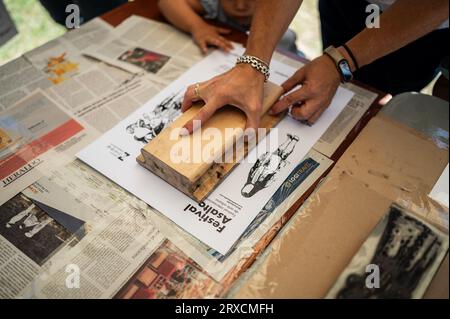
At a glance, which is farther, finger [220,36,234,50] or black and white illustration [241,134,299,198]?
finger [220,36,234,50]

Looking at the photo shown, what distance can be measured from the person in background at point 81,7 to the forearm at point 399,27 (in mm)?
807

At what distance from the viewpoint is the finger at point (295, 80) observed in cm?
67

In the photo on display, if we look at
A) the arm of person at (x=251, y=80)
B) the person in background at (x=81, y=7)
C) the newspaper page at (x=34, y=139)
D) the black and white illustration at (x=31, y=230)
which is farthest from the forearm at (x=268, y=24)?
the person in background at (x=81, y=7)

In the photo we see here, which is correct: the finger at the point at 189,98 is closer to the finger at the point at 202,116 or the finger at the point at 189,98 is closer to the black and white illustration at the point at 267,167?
the finger at the point at 202,116

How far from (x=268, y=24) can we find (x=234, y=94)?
0.19 meters

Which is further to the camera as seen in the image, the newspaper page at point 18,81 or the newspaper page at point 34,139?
the newspaper page at point 18,81

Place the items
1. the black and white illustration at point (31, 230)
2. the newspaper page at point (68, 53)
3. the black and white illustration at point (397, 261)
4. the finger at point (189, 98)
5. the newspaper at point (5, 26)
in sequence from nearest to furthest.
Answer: the black and white illustration at point (397, 261), the black and white illustration at point (31, 230), the finger at point (189, 98), the newspaper page at point (68, 53), the newspaper at point (5, 26)

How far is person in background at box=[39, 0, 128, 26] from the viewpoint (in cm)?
98

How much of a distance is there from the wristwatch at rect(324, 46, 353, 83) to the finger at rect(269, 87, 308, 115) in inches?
3.3

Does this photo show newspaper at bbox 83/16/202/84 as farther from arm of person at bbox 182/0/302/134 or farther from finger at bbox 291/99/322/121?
finger at bbox 291/99/322/121

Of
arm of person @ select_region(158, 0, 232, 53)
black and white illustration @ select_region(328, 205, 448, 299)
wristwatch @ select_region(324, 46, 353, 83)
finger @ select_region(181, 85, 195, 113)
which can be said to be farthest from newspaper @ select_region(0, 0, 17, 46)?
black and white illustration @ select_region(328, 205, 448, 299)

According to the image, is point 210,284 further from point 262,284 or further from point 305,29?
point 305,29

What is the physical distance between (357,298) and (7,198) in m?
0.60
